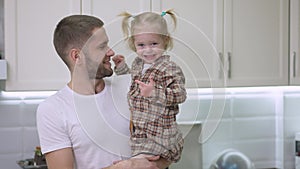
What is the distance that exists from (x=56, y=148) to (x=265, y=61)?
1.18 meters

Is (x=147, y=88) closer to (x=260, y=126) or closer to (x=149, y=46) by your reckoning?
(x=149, y=46)

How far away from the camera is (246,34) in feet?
6.89

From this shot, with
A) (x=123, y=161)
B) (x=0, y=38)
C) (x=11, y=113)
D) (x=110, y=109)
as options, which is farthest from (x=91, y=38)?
(x=11, y=113)

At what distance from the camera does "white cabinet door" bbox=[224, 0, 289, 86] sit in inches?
81.2

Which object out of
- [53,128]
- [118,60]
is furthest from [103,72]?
[53,128]

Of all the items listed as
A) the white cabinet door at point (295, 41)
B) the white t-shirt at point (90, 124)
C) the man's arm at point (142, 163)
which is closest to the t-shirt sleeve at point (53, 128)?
the white t-shirt at point (90, 124)

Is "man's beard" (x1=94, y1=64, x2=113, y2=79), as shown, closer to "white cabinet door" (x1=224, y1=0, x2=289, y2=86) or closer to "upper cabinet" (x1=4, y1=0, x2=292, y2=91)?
"upper cabinet" (x1=4, y1=0, x2=292, y2=91)

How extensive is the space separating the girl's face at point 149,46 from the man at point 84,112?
79 millimetres

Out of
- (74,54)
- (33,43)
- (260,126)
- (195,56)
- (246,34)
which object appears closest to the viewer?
(195,56)

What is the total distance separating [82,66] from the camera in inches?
46.3

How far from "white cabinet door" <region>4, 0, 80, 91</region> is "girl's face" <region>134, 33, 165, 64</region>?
30.7 inches

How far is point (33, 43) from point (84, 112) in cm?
69

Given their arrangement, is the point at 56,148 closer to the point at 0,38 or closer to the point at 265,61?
the point at 0,38

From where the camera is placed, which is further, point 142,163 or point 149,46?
point 142,163
